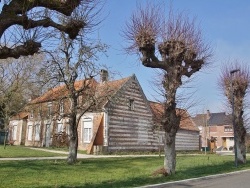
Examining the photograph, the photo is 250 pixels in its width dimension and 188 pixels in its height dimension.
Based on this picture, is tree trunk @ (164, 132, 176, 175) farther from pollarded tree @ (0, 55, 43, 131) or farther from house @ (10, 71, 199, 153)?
pollarded tree @ (0, 55, 43, 131)

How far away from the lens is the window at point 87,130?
115 ft

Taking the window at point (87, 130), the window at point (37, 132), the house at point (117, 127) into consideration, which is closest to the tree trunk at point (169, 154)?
the house at point (117, 127)

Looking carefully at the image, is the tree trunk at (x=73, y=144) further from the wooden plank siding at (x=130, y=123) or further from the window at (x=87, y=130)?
the window at (x=87, y=130)

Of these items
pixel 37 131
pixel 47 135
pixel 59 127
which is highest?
pixel 59 127

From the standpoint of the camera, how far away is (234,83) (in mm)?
24344

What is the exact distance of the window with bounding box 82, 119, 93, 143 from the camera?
34944mm

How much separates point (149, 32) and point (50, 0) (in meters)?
6.73

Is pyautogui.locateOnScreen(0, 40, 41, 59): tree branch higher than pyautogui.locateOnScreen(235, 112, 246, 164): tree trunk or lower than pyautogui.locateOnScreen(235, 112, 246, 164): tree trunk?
higher

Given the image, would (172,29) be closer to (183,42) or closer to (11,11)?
(183,42)

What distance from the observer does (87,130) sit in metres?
35.3

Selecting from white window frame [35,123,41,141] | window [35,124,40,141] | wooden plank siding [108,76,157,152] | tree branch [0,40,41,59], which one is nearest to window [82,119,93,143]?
wooden plank siding [108,76,157,152]

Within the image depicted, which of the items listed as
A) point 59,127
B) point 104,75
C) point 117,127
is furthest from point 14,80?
point 104,75

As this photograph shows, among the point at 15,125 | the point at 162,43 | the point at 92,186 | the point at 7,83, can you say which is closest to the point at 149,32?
the point at 162,43

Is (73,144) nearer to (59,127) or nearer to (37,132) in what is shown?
(59,127)
